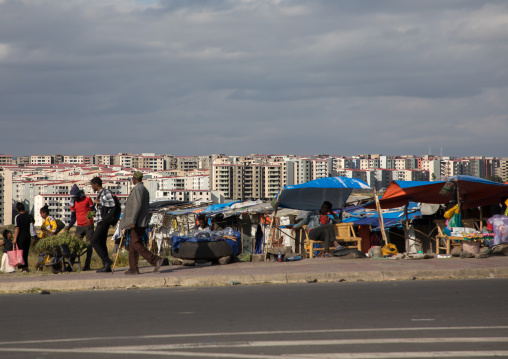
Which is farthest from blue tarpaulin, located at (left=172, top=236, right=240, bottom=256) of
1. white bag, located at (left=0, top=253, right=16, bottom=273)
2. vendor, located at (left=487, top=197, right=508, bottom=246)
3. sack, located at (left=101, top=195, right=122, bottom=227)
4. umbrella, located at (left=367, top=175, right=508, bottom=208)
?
vendor, located at (left=487, top=197, right=508, bottom=246)

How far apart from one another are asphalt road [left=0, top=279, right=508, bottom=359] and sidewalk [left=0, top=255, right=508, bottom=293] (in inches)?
23.4

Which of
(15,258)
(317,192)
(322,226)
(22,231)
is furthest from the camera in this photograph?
(317,192)

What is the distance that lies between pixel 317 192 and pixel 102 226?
702 cm

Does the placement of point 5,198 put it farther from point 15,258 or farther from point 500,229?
point 500,229

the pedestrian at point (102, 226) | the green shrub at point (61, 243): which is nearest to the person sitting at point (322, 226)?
the pedestrian at point (102, 226)

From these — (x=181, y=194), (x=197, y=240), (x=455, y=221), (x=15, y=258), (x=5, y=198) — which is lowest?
(x=5, y=198)

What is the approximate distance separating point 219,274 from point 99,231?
2446 mm

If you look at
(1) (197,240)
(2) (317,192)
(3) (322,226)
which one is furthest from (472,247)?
(1) (197,240)

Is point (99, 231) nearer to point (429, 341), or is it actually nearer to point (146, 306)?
point (146, 306)

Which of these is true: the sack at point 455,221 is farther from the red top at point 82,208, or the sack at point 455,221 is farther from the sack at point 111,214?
the red top at point 82,208

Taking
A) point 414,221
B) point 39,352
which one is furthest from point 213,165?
point 39,352

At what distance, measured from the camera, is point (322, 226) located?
13961 millimetres

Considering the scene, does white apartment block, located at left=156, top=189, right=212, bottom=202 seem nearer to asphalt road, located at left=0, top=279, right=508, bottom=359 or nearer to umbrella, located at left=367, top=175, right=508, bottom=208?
umbrella, located at left=367, top=175, right=508, bottom=208

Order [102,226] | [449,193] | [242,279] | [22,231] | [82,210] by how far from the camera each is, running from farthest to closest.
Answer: [449,193]
[82,210]
[22,231]
[102,226]
[242,279]
